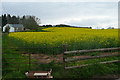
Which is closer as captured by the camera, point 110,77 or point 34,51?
point 110,77

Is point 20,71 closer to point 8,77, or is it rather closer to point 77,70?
point 8,77

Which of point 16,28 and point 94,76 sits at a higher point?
point 16,28

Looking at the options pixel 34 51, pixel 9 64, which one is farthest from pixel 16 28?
pixel 9 64

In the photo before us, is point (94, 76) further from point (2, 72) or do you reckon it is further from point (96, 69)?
point (2, 72)

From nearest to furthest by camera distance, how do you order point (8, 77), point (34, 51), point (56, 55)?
point (8, 77)
point (56, 55)
point (34, 51)

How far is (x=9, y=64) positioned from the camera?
32.7 ft

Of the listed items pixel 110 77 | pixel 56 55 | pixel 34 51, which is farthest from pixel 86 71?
pixel 34 51

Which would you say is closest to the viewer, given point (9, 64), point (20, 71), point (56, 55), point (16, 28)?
point (20, 71)

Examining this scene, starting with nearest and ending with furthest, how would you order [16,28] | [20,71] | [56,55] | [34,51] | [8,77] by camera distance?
1. [8,77]
2. [20,71]
3. [56,55]
4. [34,51]
5. [16,28]

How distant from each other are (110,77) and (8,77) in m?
3.91

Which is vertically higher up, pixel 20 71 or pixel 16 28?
pixel 16 28

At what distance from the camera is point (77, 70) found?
30.0 ft

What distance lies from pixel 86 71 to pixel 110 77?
96 centimetres

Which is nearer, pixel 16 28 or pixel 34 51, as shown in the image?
pixel 34 51
